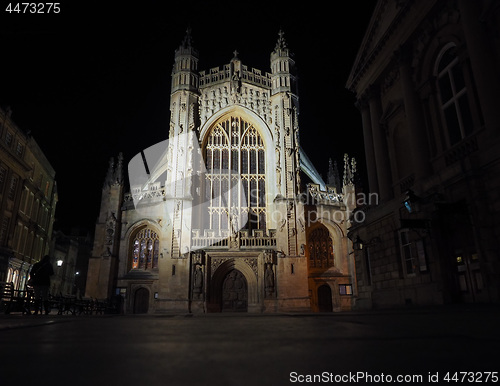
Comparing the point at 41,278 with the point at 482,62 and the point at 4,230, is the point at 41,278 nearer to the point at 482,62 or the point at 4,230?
the point at 482,62

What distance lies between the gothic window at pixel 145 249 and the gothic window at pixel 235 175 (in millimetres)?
4588

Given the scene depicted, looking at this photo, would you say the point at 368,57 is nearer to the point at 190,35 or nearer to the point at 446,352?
the point at 446,352

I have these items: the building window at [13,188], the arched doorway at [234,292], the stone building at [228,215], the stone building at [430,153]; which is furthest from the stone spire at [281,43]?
the building window at [13,188]

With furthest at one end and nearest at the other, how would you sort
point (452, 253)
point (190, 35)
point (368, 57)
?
point (190, 35), point (368, 57), point (452, 253)

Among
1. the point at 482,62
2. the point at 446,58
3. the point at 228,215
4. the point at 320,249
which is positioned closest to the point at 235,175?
the point at 228,215

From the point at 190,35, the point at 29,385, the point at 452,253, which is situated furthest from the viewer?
the point at 190,35

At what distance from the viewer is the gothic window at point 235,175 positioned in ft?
80.6

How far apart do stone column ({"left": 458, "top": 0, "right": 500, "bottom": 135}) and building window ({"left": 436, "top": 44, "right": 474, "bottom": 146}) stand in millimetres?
1092

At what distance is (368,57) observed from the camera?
1411 cm

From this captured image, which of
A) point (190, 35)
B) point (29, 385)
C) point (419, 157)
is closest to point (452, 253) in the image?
point (419, 157)

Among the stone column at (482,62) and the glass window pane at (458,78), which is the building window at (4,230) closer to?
the glass window pane at (458,78)

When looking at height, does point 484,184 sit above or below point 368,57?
below

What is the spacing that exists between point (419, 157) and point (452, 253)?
309cm

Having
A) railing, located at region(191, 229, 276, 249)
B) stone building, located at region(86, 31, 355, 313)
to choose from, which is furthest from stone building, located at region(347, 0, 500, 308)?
stone building, located at region(86, 31, 355, 313)
